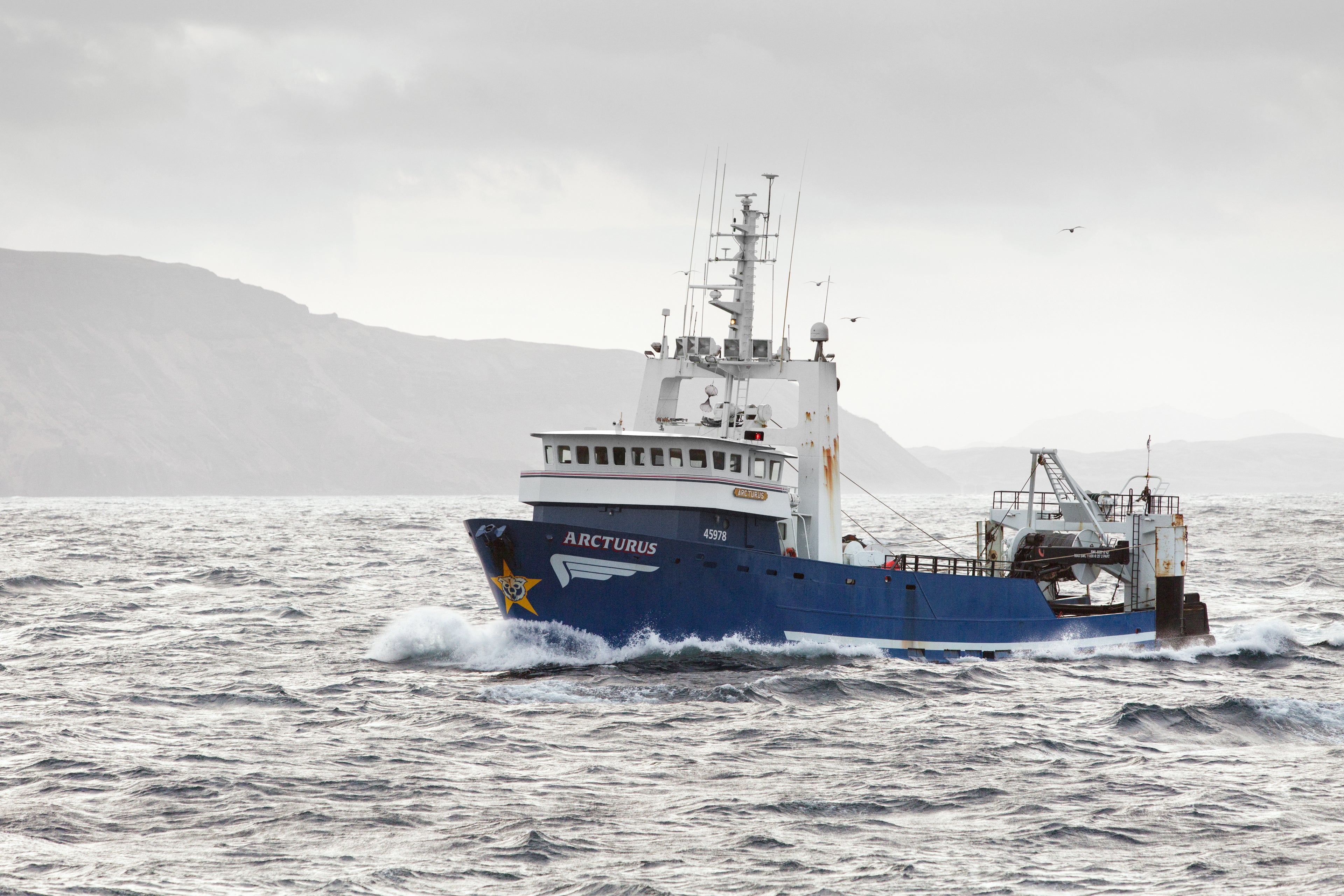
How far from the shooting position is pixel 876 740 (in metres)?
19.4

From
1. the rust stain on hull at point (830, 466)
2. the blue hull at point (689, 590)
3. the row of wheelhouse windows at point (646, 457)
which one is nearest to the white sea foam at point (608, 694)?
the blue hull at point (689, 590)

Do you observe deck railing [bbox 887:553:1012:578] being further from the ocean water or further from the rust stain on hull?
the ocean water

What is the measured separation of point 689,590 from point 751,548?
7.41 feet

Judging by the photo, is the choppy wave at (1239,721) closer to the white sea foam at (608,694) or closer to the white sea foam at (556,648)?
the white sea foam at (608,694)

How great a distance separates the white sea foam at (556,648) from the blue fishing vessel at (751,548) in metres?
0.23

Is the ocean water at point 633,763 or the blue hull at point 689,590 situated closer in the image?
the ocean water at point 633,763

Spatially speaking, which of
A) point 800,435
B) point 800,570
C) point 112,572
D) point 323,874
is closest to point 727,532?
point 800,570

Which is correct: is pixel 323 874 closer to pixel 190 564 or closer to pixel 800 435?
pixel 800 435

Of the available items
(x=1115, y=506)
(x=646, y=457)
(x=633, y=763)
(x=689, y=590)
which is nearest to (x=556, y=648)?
(x=689, y=590)

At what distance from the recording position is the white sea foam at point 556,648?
25.2 m

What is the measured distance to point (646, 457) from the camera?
2602cm

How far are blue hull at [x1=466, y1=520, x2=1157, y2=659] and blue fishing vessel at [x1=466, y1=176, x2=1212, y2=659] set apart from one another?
35 mm

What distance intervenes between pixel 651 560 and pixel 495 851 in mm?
11534

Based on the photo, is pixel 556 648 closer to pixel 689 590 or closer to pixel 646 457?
pixel 689 590
